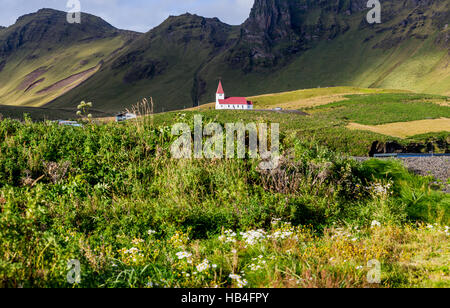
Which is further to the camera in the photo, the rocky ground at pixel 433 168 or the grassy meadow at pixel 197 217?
the rocky ground at pixel 433 168

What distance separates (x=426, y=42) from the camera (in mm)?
188000

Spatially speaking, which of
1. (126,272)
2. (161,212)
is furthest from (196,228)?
(126,272)

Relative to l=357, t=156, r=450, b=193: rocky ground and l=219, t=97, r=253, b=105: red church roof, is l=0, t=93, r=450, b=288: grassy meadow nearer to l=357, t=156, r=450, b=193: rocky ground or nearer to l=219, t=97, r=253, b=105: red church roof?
l=357, t=156, r=450, b=193: rocky ground

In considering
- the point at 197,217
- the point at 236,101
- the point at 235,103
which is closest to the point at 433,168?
the point at 197,217

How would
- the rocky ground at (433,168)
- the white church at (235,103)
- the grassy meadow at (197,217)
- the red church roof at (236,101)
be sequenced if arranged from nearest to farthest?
the grassy meadow at (197,217)
the rocky ground at (433,168)
the white church at (235,103)
the red church roof at (236,101)

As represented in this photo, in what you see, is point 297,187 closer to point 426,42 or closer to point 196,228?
point 196,228

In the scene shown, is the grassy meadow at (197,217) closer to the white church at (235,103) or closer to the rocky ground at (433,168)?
the rocky ground at (433,168)

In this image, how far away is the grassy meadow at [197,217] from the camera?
12.3ft

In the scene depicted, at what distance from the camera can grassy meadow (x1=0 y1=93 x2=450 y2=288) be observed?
147 inches

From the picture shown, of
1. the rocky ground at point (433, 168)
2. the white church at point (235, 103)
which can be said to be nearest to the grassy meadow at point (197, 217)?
the rocky ground at point (433, 168)

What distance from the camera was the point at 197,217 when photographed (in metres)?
5.59

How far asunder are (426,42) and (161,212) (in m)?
227

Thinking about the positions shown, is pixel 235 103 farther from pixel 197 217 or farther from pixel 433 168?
pixel 197 217

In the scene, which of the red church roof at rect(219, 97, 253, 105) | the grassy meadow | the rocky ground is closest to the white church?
the red church roof at rect(219, 97, 253, 105)
